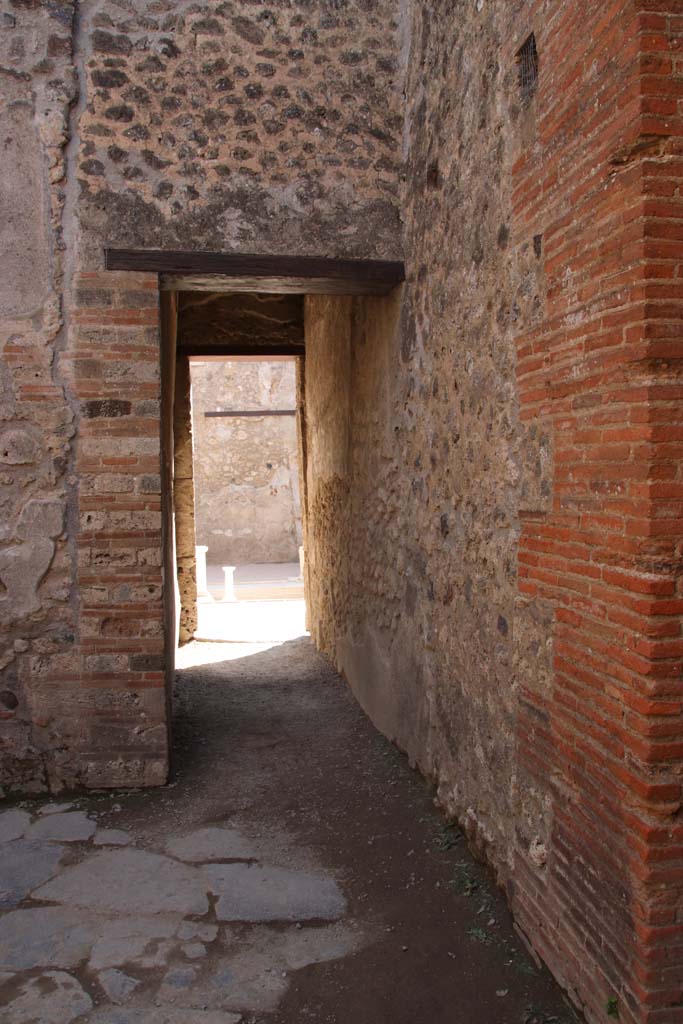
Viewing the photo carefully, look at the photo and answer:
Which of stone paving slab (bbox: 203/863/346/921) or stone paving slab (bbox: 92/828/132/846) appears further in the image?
stone paving slab (bbox: 92/828/132/846)

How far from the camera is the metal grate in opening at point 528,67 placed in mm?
2613

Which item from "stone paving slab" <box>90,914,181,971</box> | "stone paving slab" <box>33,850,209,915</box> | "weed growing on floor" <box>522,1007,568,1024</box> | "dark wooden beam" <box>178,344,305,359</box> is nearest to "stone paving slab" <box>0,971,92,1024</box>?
"stone paving slab" <box>90,914,181,971</box>

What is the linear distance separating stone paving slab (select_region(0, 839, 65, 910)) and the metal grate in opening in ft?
11.3

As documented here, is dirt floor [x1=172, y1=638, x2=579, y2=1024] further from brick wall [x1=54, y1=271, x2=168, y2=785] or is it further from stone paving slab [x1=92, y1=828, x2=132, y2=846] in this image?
brick wall [x1=54, y1=271, x2=168, y2=785]

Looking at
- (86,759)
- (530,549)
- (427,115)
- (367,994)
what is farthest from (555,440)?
(86,759)

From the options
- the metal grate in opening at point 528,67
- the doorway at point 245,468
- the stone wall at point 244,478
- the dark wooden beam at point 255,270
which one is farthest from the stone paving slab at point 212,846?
the stone wall at point 244,478

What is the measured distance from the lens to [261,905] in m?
3.13

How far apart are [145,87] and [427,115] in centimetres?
143

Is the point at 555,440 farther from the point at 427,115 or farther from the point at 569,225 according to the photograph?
the point at 427,115

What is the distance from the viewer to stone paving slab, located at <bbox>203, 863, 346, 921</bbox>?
3.06 metres

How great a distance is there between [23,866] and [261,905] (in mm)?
1076

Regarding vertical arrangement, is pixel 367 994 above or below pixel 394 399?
below

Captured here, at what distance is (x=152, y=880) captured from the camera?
333 centimetres

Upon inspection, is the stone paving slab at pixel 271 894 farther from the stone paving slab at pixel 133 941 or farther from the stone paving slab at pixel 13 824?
the stone paving slab at pixel 13 824
